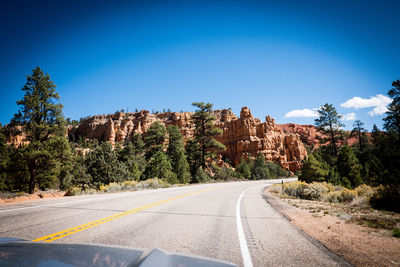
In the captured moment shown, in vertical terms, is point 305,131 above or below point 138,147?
above

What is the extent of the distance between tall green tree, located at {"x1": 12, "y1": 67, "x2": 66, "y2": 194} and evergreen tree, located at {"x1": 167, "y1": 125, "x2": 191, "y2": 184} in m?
15.5

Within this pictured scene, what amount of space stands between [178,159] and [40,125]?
732 inches

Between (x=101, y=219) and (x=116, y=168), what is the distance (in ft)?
62.6

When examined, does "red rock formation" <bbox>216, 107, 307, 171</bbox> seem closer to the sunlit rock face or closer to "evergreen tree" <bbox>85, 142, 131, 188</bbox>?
the sunlit rock face

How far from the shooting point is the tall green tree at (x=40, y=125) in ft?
58.6

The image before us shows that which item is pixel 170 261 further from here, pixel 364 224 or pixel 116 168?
pixel 116 168

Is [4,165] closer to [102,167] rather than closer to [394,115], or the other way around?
[102,167]

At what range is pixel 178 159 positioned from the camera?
1242 inches

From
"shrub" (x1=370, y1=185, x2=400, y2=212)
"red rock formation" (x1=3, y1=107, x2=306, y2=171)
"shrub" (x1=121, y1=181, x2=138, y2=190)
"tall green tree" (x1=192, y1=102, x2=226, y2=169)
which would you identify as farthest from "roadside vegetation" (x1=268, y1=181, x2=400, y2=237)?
"red rock formation" (x1=3, y1=107, x2=306, y2=171)

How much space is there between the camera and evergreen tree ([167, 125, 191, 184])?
2932cm

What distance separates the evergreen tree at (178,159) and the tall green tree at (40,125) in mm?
15525

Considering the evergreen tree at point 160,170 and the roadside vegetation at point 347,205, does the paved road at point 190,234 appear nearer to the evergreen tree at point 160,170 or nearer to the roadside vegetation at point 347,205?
the roadside vegetation at point 347,205

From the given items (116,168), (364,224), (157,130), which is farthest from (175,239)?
(157,130)

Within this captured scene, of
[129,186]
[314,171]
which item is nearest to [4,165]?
[129,186]
